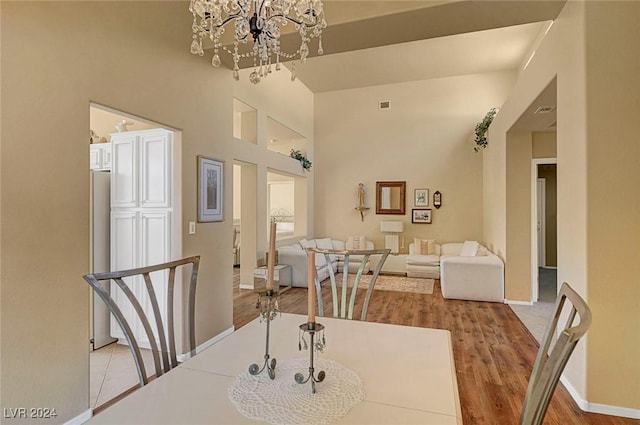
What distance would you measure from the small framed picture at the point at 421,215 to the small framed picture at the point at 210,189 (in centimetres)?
494

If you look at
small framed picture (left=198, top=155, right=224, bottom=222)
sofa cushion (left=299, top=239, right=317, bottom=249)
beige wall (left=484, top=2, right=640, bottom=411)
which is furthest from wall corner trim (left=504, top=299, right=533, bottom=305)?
small framed picture (left=198, top=155, right=224, bottom=222)

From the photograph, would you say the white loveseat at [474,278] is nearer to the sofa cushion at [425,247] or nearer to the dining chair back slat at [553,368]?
the sofa cushion at [425,247]

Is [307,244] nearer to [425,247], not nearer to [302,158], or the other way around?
[302,158]

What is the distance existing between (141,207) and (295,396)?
2.80 m

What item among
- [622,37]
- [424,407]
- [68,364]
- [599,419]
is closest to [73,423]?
[68,364]

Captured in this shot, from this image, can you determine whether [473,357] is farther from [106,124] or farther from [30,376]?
[106,124]

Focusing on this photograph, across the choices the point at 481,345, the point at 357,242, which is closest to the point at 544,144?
the point at 481,345

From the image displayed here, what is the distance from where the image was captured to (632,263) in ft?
7.13

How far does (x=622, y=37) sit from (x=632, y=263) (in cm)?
147

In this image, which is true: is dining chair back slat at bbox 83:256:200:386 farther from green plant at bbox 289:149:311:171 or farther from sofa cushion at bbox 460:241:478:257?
green plant at bbox 289:149:311:171

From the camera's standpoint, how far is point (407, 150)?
7.48 meters

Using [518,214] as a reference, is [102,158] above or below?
above

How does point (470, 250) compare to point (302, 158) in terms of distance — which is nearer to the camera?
point (470, 250)

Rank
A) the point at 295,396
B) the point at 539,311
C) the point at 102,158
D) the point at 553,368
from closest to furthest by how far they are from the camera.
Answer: the point at 553,368, the point at 295,396, the point at 102,158, the point at 539,311
